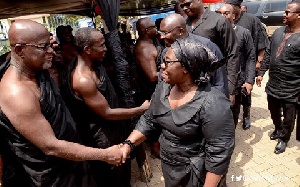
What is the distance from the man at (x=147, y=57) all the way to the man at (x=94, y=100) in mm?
759

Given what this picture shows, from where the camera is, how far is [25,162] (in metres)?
2.17

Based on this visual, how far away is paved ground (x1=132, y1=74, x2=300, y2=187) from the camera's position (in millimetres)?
3551

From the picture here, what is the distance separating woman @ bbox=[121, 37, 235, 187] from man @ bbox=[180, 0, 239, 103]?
1.53m

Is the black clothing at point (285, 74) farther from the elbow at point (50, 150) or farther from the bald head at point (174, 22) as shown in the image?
the elbow at point (50, 150)

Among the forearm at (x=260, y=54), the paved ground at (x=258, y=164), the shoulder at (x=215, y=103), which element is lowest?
the paved ground at (x=258, y=164)

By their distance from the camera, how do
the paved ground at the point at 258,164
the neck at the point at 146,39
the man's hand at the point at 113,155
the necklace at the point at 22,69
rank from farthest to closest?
1. the neck at the point at 146,39
2. the paved ground at the point at 258,164
3. the man's hand at the point at 113,155
4. the necklace at the point at 22,69

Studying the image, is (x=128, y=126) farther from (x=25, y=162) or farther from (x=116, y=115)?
(x=25, y=162)

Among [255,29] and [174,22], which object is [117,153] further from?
[255,29]

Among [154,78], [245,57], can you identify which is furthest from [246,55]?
[154,78]

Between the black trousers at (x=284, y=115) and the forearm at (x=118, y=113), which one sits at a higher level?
the forearm at (x=118, y=113)

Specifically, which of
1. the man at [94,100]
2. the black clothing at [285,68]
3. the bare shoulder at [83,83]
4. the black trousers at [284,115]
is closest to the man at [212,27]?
the black clothing at [285,68]

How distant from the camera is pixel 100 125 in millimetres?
2957

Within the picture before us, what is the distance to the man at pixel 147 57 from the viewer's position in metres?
3.75

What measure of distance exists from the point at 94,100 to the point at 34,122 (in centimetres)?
83
